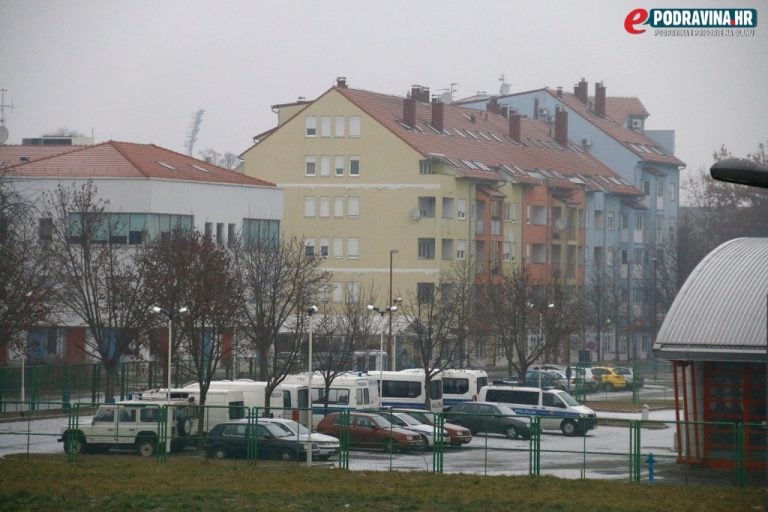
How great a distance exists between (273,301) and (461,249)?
37.7 meters

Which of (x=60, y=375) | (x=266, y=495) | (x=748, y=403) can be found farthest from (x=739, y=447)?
(x=60, y=375)

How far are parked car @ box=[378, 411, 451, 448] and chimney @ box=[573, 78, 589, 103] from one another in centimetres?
8048

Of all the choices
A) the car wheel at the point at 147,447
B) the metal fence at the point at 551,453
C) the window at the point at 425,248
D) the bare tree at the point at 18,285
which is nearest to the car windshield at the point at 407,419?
the metal fence at the point at 551,453

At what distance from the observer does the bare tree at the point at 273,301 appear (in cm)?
4941

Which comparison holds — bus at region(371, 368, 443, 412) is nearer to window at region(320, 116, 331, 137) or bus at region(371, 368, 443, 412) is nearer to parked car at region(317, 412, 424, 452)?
parked car at region(317, 412, 424, 452)

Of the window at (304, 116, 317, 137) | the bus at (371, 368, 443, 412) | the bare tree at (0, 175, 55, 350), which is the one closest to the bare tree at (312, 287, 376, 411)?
the bus at (371, 368, 443, 412)

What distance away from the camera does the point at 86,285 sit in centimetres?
5547

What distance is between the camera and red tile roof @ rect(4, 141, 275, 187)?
69188 mm

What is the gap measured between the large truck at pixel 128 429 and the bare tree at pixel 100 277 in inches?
528

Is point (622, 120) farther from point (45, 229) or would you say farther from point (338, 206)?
point (45, 229)

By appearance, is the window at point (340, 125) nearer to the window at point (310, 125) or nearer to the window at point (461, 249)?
the window at point (310, 125)

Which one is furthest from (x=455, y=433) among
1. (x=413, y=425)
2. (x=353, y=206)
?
(x=353, y=206)

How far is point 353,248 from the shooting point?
89.1 meters

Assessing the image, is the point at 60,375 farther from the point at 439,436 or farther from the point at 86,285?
the point at 439,436
